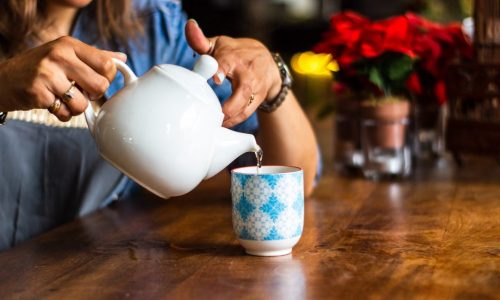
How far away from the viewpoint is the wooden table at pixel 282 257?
2.70 ft

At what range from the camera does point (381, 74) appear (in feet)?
5.18

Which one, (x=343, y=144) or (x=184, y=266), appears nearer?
(x=184, y=266)

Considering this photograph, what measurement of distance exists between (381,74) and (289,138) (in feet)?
1.00

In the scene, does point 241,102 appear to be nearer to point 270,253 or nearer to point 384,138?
point 270,253

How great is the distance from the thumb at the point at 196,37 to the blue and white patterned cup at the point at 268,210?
0.22 m

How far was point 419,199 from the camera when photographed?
1348mm

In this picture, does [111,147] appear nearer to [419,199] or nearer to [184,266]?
[184,266]

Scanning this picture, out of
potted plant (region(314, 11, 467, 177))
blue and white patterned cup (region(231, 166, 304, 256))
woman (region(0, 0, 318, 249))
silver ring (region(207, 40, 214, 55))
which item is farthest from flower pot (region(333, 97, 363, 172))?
blue and white patterned cup (region(231, 166, 304, 256))

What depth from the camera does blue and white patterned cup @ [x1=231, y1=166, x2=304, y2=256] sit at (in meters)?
0.94

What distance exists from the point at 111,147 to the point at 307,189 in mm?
605

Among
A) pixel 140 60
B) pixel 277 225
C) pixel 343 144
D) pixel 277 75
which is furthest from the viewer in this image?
pixel 343 144

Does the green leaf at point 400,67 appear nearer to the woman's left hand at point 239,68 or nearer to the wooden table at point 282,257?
the wooden table at point 282,257

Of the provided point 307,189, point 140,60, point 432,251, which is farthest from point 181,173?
point 140,60

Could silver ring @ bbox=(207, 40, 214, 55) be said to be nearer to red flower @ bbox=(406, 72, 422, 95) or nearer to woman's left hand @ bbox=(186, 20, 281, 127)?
woman's left hand @ bbox=(186, 20, 281, 127)
